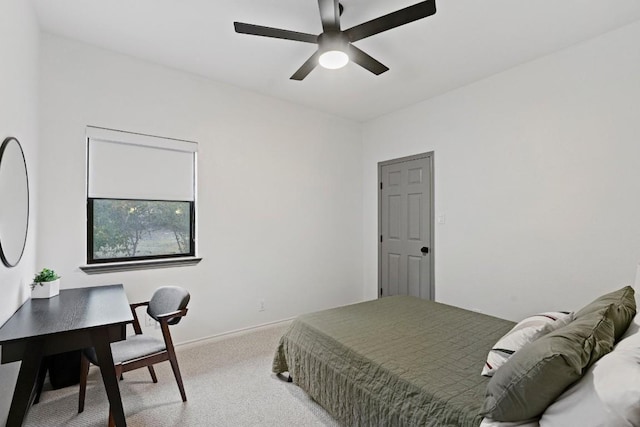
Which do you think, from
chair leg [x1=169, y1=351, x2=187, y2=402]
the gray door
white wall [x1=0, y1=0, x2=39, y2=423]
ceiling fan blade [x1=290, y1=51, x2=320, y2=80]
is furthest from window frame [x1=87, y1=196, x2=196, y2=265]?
the gray door

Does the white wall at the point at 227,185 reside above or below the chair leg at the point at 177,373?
above

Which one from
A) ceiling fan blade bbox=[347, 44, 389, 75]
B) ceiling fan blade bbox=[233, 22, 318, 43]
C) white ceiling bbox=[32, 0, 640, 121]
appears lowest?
ceiling fan blade bbox=[347, 44, 389, 75]

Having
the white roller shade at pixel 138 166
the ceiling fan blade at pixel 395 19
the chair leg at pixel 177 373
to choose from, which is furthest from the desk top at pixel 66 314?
the ceiling fan blade at pixel 395 19

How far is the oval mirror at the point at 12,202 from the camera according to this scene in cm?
165

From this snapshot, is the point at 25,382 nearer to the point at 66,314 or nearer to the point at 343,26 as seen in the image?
the point at 66,314

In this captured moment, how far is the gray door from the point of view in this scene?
3855 millimetres

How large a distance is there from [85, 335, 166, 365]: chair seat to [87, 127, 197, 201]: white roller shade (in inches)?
52.8

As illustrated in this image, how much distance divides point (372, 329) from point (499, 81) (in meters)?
2.78

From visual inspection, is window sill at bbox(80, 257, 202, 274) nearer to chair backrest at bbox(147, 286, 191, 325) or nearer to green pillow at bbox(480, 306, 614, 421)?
chair backrest at bbox(147, 286, 191, 325)

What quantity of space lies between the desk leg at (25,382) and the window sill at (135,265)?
1279 millimetres

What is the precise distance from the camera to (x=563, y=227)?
276 cm

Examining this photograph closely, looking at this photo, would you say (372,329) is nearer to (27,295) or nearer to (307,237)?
(307,237)

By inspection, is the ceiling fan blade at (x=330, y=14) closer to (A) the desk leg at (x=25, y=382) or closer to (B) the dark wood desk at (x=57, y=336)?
(B) the dark wood desk at (x=57, y=336)

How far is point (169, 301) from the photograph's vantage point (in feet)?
7.68
